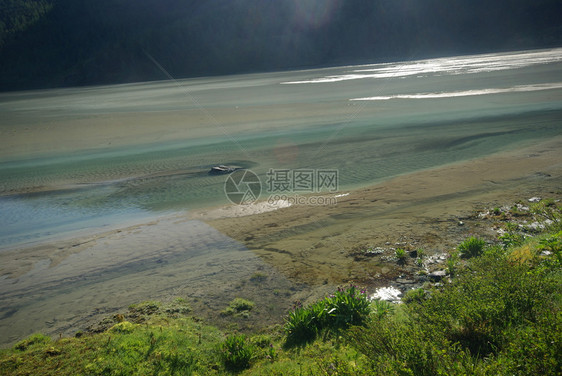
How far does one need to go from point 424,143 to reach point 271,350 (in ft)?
44.3

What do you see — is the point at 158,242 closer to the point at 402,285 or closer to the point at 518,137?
the point at 402,285

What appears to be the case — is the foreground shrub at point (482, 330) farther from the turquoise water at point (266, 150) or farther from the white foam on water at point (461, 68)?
the white foam on water at point (461, 68)

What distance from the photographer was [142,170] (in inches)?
631

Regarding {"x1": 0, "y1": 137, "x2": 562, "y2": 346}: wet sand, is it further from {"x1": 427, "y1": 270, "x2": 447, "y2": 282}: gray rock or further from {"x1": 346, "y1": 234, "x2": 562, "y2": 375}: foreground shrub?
{"x1": 346, "y1": 234, "x2": 562, "y2": 375}: foreground shrub

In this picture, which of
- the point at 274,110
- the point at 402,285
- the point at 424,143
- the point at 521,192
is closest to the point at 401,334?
the point at 402,285

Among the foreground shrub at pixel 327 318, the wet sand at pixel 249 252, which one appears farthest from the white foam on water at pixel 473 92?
the foreground shrub at pixel 327 318

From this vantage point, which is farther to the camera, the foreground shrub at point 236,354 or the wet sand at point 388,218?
the wet sand at point 388,218

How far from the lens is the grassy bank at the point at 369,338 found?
362cm
